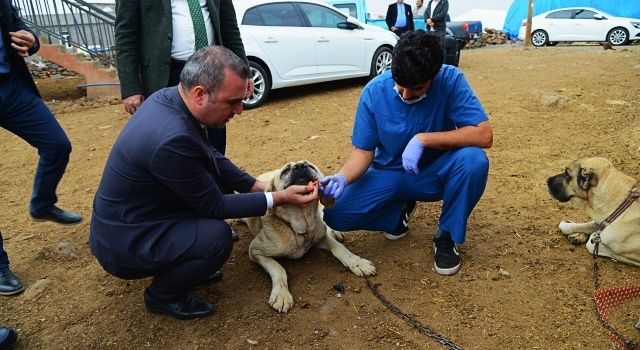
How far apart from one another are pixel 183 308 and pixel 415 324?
1320 mm

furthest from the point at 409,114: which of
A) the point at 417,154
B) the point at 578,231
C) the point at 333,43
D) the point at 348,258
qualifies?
the point at 333,43

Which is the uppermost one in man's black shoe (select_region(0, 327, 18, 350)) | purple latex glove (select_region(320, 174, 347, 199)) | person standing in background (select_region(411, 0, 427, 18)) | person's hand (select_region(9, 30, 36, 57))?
person standing in background (select_region(411, 0, 427, 18))

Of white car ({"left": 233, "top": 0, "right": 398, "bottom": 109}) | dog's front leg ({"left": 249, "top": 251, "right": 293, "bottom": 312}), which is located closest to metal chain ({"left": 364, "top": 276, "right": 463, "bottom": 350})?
dog's front leg ({"left": 249, "top": 251, "right": 293, "bottom": 312})

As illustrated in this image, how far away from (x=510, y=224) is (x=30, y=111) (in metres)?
3.51

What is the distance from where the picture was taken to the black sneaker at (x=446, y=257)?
304cm

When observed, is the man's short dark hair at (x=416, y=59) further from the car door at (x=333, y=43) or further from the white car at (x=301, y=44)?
the car door at (x=333, y=43)

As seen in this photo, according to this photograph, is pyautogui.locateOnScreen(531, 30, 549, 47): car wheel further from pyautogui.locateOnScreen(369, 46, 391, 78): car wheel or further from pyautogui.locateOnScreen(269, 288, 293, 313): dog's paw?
pyautogui.locateOnScreen(269, 288, 293, 313): dog's paw

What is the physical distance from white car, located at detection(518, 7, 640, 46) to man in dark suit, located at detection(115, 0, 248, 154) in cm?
1867

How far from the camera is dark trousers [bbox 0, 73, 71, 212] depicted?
9.74ft

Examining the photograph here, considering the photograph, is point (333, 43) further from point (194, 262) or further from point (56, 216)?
point (194, 262)

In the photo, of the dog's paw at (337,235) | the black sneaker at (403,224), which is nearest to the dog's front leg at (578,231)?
the black sneaker at (403,224)

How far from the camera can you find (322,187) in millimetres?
2943

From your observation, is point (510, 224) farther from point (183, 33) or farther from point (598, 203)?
point (183, 33)

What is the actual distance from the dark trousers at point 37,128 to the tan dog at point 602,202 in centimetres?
350
